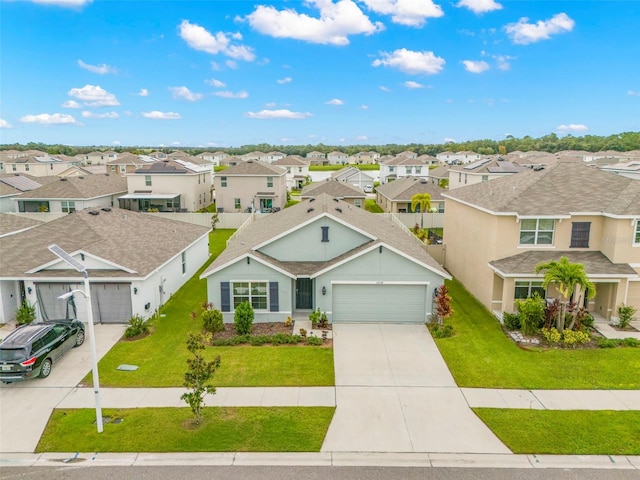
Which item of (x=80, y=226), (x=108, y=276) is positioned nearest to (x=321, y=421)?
(x=108, y=276)

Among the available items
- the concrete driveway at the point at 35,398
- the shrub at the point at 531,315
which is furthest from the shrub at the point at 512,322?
the concrete driveway at the point at 35,398

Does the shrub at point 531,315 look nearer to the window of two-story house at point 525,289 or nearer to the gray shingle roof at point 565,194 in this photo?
the window of two-story house at point 525,289

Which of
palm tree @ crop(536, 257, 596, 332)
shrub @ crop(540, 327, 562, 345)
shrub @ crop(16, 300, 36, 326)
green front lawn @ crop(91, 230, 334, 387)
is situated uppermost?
palm tree @ crop(536, 257, 596, 332)

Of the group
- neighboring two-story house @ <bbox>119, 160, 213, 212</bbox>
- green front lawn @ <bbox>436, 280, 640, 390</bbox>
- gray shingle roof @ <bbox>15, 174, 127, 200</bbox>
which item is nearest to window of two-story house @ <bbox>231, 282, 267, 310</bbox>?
green front lawn @ <bbox>436, 280, 640, 390</bbox>

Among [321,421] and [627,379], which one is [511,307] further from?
[321,421]

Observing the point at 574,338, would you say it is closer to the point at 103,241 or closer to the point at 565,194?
the point at 565,194

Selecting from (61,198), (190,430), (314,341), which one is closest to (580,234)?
(314,341)

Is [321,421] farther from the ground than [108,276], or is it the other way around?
[108,276]

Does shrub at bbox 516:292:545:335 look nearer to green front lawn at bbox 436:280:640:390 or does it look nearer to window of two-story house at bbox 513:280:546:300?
green front lawn at bbox 436:280:640:390
